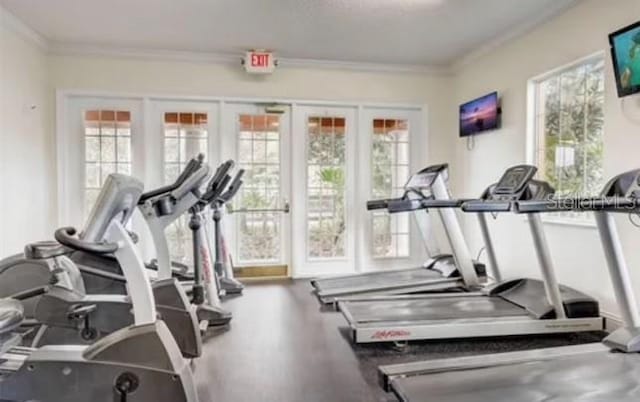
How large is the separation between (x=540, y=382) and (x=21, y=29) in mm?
5067

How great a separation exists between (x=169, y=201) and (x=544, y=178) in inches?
133

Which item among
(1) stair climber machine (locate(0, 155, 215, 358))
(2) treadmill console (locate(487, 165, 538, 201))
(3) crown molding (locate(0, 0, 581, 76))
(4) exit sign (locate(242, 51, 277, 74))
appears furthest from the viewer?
(4) exit sign (locate(242, 51, 277, 74))

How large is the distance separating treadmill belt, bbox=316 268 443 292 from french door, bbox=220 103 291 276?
1.02 meters

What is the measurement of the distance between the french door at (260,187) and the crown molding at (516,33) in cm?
221

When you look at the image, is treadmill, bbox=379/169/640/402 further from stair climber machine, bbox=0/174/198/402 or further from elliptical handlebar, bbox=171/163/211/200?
elliptical handlebar, bbox=171/163/211/200

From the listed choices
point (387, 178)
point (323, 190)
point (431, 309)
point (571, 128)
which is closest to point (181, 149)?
point (323, 190)

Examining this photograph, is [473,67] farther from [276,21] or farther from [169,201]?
[169,201]

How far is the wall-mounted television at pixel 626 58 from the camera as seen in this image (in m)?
3.01

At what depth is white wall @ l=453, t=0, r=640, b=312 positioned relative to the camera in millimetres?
3238

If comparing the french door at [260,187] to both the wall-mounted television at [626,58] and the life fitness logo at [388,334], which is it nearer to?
the life fitness logo at [388,334]

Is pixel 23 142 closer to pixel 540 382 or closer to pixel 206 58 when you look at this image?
pixel 206 58

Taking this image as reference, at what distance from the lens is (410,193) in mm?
4516

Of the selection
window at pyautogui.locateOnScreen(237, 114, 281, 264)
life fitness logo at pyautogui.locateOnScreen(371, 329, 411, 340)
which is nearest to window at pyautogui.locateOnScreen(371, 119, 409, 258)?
window at pyautogui.locateOnScreen(237, 114, 281, 264)

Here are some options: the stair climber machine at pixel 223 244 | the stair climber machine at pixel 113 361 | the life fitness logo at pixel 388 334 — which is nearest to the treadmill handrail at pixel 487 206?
the life fitness logo at pixel 388 334
